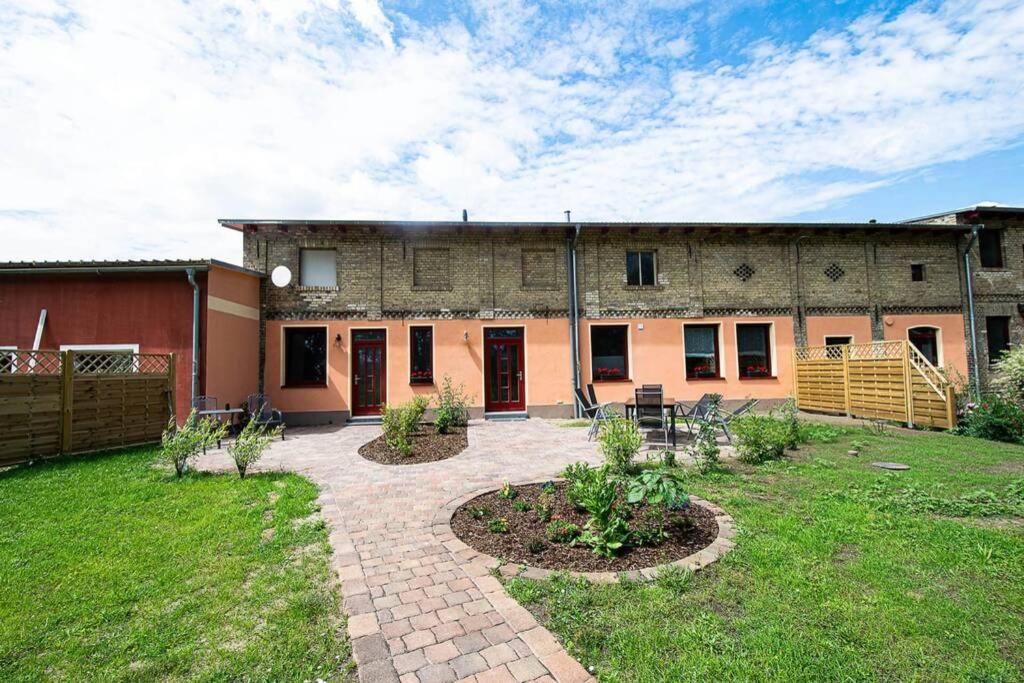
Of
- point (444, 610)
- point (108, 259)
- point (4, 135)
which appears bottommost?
point (444, 610)

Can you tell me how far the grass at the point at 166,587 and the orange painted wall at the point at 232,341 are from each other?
16.4 ft

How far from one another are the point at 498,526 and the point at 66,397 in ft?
26.0

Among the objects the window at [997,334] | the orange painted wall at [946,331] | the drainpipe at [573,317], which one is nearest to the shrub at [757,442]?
the drainpipe at [573,317]

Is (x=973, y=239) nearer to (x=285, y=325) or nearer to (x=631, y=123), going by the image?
(x=631, y=123)

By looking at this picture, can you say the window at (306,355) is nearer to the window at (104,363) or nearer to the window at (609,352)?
the window at (104,363)

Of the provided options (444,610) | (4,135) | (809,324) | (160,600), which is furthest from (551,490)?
(809,324)

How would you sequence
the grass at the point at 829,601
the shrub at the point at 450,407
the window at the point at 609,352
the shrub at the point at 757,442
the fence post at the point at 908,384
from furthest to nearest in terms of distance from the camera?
1. the window at the point at 609,352
2. the shrub at the point at 450,407
3. the fence post at the point at 908,384
4. the shrub at the point at 757,442
5. the grass at the point at 829,601

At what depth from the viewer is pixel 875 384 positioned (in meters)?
10.8

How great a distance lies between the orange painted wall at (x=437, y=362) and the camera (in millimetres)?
12102

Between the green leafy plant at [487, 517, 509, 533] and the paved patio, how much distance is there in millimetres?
331

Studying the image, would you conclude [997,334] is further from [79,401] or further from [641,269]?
[79,401]

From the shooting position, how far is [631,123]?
933 cm

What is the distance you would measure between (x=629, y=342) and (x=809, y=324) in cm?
546

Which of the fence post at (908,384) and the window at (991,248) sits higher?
the window at (991,248)
